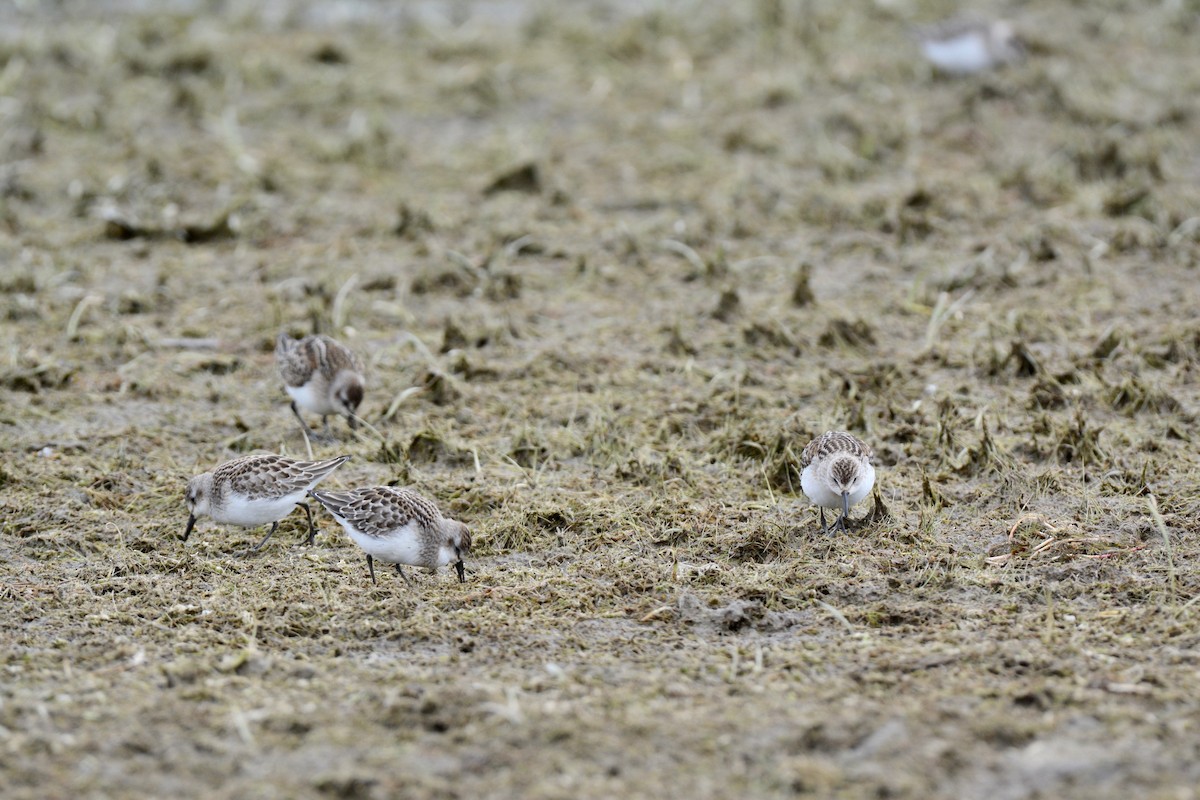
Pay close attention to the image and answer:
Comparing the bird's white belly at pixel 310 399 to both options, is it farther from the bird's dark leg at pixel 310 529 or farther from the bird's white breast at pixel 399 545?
the bird's white breast at pixel 399 545

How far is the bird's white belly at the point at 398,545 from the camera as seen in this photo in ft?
23.6

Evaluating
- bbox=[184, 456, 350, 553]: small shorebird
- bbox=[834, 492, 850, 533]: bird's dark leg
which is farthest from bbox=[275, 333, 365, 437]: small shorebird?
bbox=[834, 492, 850, 533]: bird's dark leg

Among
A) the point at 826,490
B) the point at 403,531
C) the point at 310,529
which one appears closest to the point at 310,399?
the point at 310,529

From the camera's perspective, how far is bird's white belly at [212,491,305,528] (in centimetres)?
764

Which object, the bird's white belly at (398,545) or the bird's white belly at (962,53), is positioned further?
the bird's white belly at (962,53)

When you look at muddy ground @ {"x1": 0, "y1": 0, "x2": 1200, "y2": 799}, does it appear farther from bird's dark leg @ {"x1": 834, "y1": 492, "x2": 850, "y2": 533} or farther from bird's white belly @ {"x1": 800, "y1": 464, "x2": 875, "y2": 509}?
bird's white belly @ {"x1": 800, "y1": 464, "x2": 875, "y2": 509}

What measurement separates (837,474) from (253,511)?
2.82 meters

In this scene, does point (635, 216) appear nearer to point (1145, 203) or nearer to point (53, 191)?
point (1145, 203)

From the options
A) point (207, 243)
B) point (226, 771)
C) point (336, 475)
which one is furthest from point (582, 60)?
point (226, 771)

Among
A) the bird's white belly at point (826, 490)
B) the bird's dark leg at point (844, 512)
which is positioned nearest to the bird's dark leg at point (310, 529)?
the bird's white belly at point (826, 490)

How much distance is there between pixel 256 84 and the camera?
1531 centimetres

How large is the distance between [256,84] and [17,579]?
8.88 metres

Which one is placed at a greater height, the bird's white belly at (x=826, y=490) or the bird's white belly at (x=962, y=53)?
the bird's white belly at (x=962, y=53)

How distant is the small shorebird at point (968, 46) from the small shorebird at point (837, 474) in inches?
336
